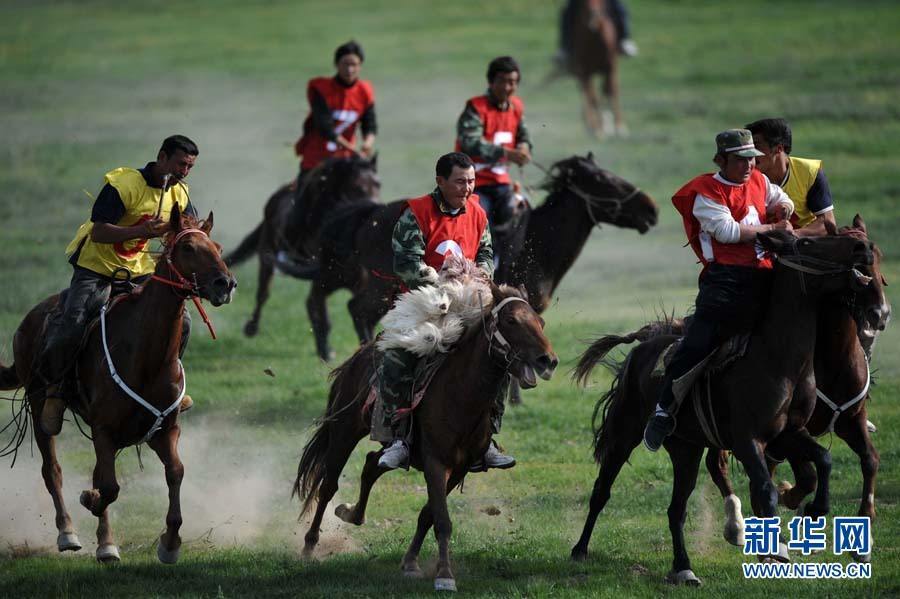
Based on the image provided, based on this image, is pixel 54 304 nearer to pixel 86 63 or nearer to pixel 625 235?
pixel 625 235

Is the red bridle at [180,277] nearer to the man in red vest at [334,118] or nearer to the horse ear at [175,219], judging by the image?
the horse ear at [175,219]

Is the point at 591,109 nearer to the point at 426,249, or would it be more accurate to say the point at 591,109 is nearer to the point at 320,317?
the point at 320,317

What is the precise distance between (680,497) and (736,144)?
7.70 feet

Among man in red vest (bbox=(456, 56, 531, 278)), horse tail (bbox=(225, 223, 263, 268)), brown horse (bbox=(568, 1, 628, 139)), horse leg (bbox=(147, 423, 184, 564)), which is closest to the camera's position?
horse leg (bbox=(147, 423, 184, 564))

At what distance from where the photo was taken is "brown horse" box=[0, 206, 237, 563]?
9.24 metres

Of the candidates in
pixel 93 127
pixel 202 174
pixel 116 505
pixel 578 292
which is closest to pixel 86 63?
pixel 93 127

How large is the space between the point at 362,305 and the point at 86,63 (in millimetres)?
29042

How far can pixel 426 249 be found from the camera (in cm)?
934

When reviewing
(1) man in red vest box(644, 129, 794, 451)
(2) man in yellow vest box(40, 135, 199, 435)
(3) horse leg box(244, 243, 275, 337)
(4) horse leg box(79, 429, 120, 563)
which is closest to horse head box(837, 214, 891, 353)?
(1) man in red vest box(644, 129, 794, 451)

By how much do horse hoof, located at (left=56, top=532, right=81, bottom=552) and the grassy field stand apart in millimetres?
113

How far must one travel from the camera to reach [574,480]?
12.4m

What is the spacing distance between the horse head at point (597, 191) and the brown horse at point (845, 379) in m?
5.20

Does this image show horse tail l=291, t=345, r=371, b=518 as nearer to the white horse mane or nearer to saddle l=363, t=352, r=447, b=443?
saddle l=363, t=352, r=447, b=443

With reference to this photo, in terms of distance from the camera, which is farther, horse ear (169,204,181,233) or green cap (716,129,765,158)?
horse ear (169,204,181,233)
